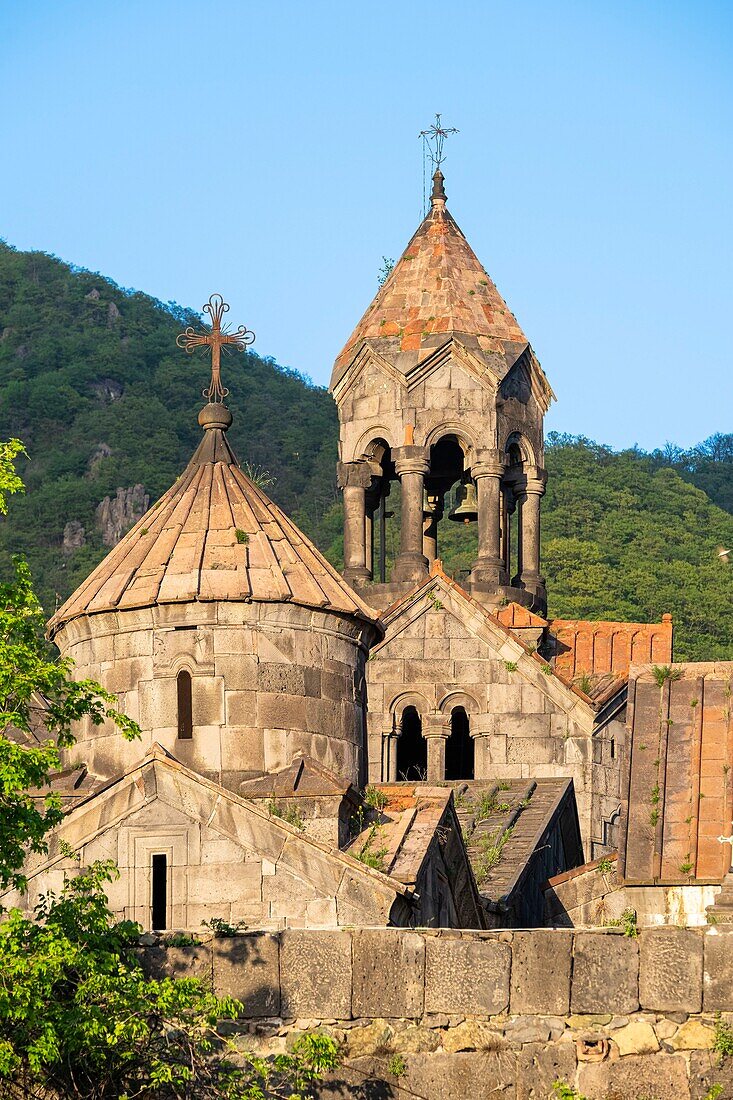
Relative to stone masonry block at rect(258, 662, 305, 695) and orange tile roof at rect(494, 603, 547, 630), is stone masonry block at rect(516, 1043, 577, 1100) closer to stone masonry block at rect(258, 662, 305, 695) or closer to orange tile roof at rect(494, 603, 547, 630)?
stone masonry block at rect(258, 662, 305, 695)

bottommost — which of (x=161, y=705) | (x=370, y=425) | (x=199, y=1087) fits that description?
(x=199, y=1087)

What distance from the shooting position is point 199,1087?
44.9 ft

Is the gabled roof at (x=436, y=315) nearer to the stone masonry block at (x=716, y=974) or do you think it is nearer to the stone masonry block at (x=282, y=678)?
the stone masonry block at (x=282, y=678)

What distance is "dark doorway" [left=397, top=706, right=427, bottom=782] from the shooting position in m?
28.9

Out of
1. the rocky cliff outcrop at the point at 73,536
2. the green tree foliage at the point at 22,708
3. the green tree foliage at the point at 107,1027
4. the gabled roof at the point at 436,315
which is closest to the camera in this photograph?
the green tree foliage at the point at 107,1027

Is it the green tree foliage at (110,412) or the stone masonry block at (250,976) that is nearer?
the stone masonry block at (250,976)

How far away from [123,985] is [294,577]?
6.78 m

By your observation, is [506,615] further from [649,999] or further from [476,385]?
[649,999]

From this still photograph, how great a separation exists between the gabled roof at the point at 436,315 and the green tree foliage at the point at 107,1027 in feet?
54.1

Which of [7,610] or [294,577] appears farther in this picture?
[294,577]

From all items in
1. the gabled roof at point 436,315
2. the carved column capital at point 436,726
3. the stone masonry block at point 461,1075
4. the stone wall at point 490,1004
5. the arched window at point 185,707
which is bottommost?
the stone masonry block at point 461,1075

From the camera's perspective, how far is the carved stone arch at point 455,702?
28781mm

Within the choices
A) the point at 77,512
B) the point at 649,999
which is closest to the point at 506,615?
the point at 649,999

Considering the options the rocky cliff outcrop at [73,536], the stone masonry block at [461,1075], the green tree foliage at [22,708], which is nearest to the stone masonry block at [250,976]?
the stone masonry block at [461,1075]
